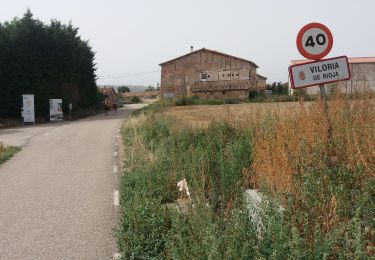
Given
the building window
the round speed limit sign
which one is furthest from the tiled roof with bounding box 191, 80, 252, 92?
the round speed limit sign

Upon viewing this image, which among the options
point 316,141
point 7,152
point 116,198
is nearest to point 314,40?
point 316,141

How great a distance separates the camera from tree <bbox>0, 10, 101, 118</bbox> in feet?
113

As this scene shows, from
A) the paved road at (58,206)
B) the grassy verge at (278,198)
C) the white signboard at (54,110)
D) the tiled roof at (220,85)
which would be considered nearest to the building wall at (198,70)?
the tiled roof at (220,85)

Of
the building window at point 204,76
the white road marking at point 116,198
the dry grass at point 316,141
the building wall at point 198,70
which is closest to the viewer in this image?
the dry grass at point 316,141

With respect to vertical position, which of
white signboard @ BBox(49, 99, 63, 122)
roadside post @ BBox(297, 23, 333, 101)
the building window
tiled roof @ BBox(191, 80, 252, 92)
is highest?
the building window

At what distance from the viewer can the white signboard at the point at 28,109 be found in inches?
1264

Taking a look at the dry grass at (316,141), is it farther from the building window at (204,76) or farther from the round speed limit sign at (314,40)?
the building window at (204,76)

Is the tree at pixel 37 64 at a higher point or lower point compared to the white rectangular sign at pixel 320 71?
higher

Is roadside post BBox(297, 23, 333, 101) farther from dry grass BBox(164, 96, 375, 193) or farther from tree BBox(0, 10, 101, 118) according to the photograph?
tree BBox(0, 10, 101, 118)

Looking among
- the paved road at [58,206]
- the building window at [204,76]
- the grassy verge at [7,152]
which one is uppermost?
the building window at [204,76]

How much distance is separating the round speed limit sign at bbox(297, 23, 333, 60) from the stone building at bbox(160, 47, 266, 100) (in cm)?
5416

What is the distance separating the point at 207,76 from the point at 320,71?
5588 cm

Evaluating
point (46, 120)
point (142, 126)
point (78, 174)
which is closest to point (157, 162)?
point (78, 174)

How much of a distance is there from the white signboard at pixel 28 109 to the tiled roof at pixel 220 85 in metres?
32.0
